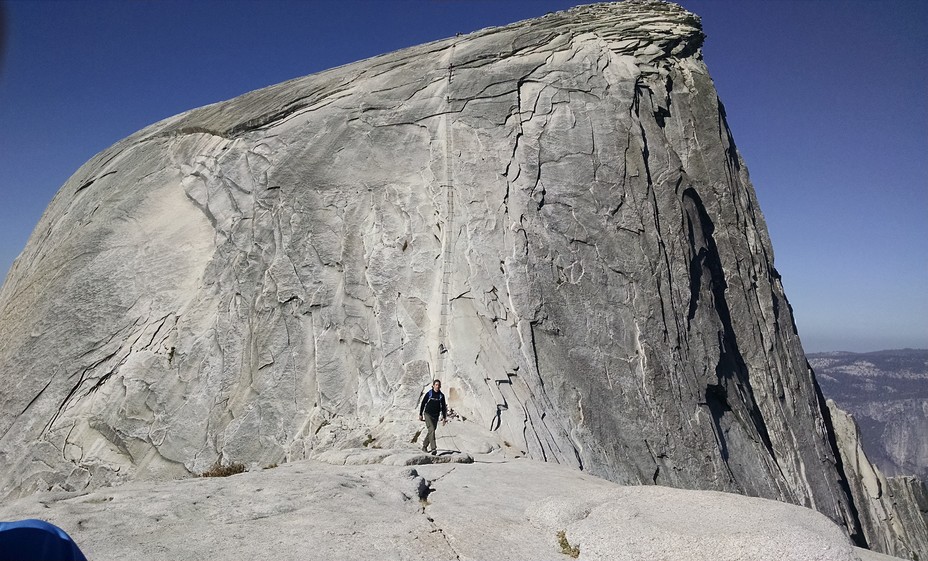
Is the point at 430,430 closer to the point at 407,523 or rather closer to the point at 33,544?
the point at 407,523

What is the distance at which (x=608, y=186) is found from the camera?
19156 millimetres

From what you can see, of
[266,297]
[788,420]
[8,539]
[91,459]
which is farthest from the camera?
[788,420]

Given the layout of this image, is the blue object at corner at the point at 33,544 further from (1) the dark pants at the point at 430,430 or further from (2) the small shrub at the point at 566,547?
(1) the dark pants at the point at 430,430

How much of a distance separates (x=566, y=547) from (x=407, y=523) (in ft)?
6.03

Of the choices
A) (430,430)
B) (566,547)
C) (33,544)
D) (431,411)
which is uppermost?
(33,544)

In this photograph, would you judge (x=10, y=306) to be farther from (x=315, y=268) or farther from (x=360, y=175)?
(x=360, y=175)

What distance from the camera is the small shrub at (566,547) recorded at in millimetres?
7336

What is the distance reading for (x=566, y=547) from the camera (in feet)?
24.6

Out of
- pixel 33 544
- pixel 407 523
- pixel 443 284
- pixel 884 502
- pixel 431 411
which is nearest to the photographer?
pixel 33 544

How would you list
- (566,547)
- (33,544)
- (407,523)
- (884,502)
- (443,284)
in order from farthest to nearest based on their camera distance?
(884,502)
(443,284)
(407,523)
(566,547)
(33,544)

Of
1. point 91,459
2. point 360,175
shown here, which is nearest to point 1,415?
point 91,459

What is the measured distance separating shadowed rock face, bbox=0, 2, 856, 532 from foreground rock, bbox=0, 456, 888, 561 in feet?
17.8

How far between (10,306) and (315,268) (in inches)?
382

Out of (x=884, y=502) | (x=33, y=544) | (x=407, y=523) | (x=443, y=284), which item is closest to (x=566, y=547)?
(x=407, y=523)
